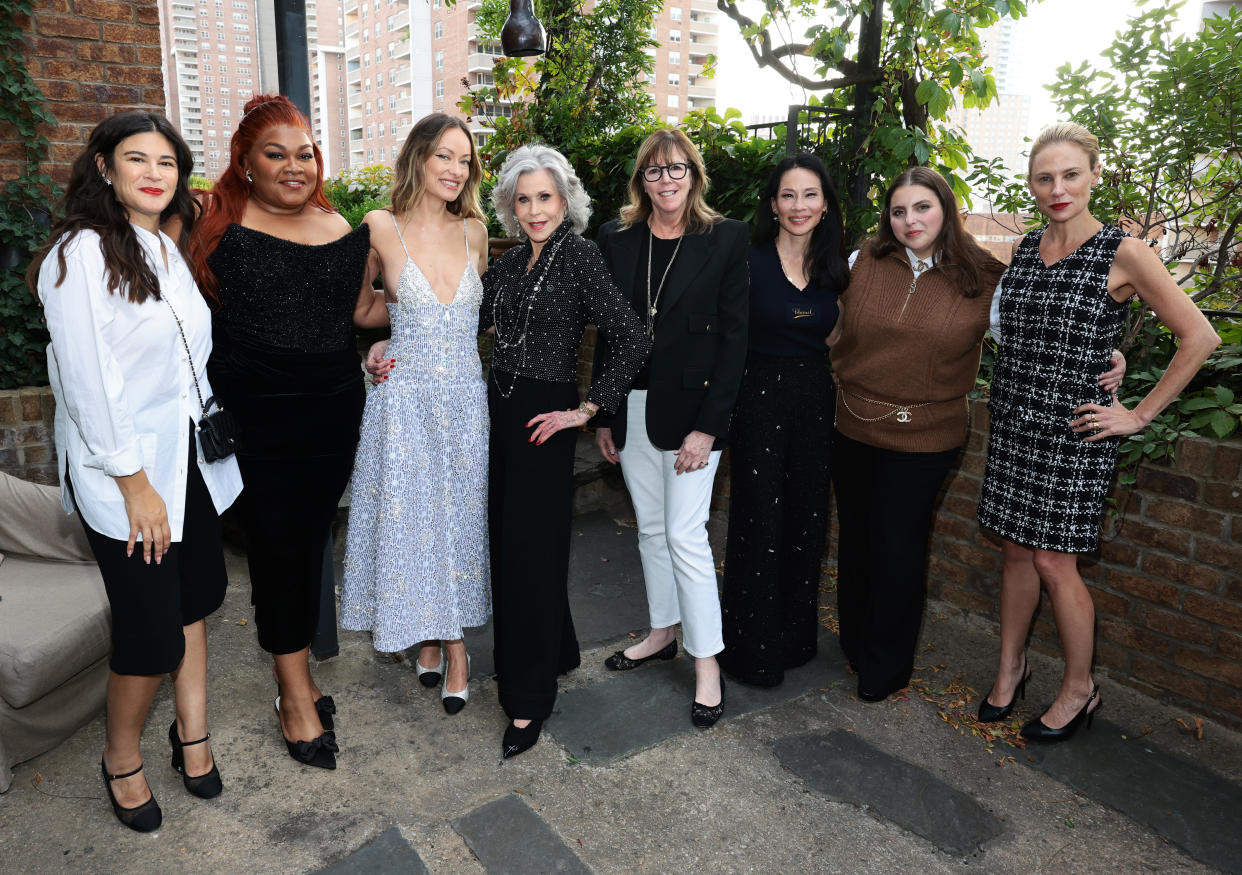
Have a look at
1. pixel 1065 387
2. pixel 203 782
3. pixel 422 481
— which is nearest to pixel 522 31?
pixel 422 481

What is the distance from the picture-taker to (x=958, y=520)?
11.4 feet

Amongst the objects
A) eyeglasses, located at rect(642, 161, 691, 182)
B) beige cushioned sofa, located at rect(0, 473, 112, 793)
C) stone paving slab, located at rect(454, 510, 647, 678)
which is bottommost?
stone paving slab, located at rect(454, 510, 647, 678)

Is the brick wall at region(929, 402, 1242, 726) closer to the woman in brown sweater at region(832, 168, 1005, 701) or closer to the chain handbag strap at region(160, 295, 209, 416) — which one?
the woman in brown sweater at region(832, 168, 1005, 701)

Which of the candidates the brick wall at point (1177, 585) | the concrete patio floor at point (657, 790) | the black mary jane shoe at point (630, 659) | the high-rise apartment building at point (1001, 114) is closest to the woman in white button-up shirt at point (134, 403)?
the concrete patio floor at point (657, 790)

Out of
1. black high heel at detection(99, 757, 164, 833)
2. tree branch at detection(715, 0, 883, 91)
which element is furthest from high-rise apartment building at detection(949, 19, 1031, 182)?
black high heel at detection(99, 757, 164, 833)

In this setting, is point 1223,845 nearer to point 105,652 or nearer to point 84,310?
point 84,310

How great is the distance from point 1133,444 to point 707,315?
1623 mm

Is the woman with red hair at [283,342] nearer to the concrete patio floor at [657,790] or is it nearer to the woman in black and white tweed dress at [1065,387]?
the concrete patio floor at [657,790]

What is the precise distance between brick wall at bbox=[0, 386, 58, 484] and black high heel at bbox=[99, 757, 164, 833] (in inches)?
78.8

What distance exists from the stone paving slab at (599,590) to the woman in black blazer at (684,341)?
85 cm

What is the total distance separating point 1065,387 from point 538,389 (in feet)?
5.25

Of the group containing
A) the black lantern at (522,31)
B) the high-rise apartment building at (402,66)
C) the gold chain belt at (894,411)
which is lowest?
the gold chain belt at (894,411)

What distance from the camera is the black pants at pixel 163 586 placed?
6.66 ft

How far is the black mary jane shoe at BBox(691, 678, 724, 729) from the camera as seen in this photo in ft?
9.06
